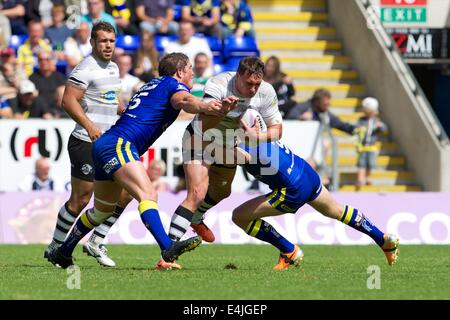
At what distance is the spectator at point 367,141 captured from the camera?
21.6 metres

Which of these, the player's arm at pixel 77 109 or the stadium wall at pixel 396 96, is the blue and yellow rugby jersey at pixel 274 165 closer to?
the player's arm at pixel 77 109

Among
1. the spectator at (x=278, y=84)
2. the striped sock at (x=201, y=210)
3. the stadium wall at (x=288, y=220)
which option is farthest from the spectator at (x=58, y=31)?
the striped sock at (x=201, y=210)

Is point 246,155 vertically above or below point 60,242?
above

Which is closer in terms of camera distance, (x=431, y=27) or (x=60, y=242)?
(x=60, y=242)

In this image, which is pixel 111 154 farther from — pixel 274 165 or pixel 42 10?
pixel 42 10

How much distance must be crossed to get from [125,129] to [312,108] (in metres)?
9.45

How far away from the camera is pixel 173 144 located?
20062 millimetres

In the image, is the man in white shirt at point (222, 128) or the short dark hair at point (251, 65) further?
the man in white shirt at point (222, 128)

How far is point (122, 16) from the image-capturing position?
23219 millimetres

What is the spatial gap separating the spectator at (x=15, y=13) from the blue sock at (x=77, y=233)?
1051 cm
